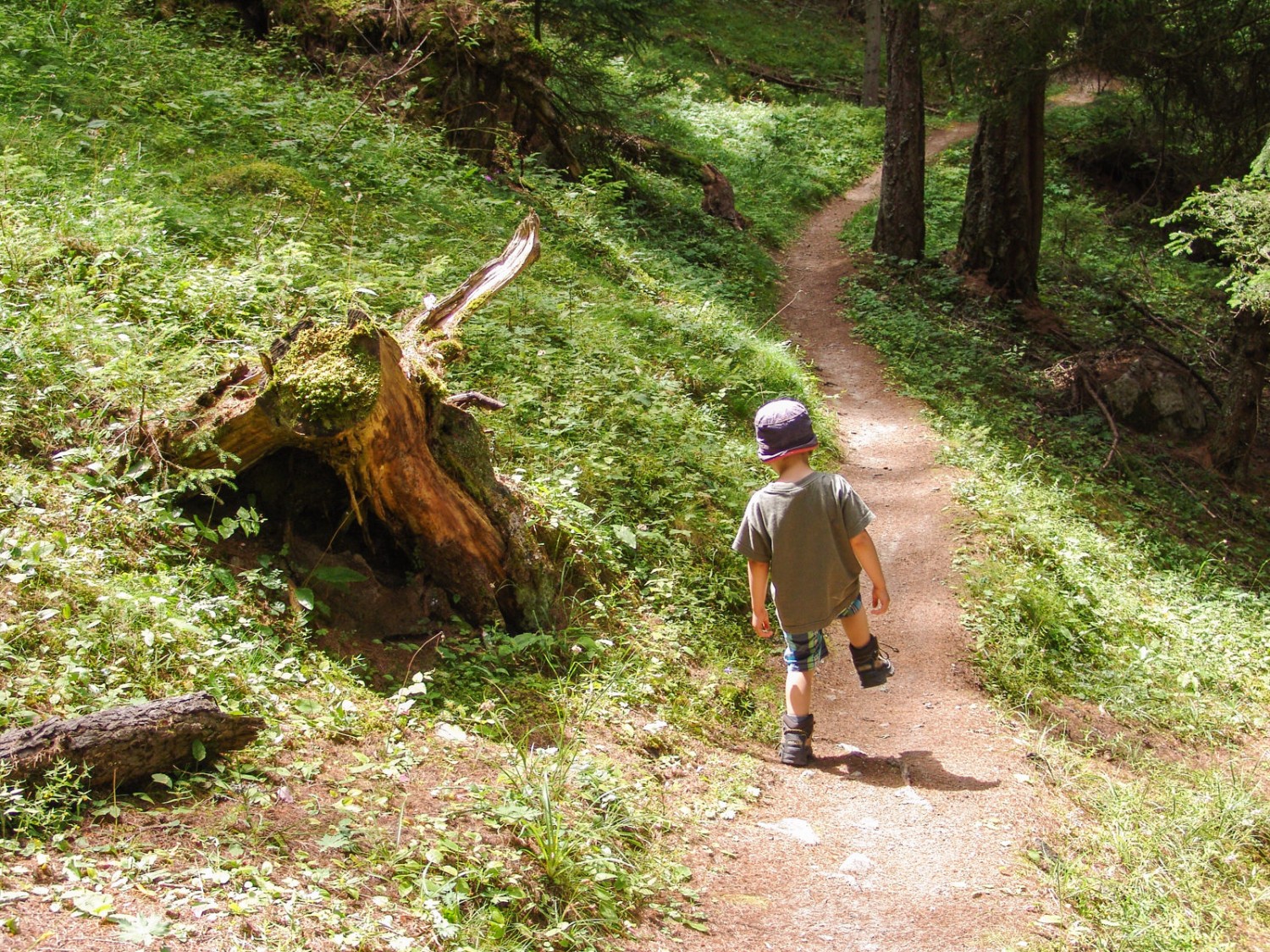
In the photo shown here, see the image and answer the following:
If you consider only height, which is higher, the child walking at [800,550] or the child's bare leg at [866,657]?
the child walking at [800,550]

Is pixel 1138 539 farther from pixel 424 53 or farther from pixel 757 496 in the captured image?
pixel 424 53

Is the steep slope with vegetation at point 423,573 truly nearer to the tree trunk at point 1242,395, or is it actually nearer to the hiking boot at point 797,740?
the tree trunk at point 1242,395

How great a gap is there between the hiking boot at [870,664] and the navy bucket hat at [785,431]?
1.22 metres

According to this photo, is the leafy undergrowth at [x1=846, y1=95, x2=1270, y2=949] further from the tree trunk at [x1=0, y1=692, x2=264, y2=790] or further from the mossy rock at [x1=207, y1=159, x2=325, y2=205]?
the mossy rock at [x1=207, y1=159, x2=325, y2=205]

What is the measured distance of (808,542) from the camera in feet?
15.3

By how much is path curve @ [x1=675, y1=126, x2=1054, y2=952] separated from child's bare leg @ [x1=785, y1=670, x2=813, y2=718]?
12.4 inches

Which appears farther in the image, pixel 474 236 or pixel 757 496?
pixel 474 236

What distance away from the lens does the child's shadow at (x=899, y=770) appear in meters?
4.63

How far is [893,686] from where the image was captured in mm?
5859

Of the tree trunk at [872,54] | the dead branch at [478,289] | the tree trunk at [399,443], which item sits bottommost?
the tree trunk at [399,443]

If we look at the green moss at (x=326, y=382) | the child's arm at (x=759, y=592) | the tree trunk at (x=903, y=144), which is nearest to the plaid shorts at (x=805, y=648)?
the child's arm at (x=759, y=592)

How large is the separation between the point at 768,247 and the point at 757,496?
13.6 metres

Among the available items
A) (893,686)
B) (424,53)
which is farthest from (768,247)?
(893,686)

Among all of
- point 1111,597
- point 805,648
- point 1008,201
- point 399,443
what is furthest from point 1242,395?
point 399,443
